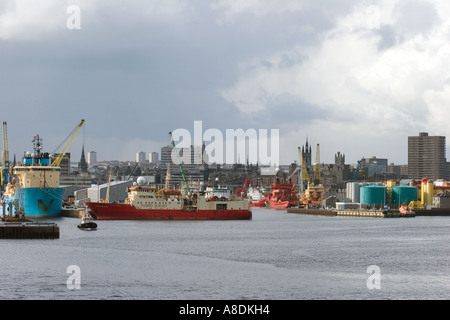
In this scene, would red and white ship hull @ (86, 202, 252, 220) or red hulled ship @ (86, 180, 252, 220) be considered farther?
red hulled ship @ (86, 180, 252, 220)

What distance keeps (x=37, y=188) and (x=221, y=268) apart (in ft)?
272

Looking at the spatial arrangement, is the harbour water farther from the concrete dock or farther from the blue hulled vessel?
the blue hulled vessel

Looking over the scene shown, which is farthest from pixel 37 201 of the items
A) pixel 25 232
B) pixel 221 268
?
pixel 221 268

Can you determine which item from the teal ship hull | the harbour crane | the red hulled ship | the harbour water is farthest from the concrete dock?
the harbour crane

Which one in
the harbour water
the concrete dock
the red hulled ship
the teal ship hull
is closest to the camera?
the harbour water

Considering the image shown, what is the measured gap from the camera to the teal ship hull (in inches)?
4968

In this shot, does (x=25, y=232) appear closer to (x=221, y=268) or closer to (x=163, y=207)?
(x=221, y=268)

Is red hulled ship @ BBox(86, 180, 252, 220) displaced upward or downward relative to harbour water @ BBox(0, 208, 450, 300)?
upward

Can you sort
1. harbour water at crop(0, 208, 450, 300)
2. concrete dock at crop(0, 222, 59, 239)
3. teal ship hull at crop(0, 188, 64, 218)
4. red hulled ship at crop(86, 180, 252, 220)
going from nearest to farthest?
1. harbour water at crop(0, 208, 450, 300)
2. concrete dock at crop(0, 222, 59, 239)
3. red hulled ship at crop(86, 180, 252, 220)
4. teal ship hull at crop(0, 188, 64, 218)

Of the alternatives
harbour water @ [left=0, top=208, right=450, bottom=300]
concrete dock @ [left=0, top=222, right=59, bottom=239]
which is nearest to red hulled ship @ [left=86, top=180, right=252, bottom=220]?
harbour water @ [left=0, top=208, right=450, bottom=300]

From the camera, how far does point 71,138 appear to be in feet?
524
